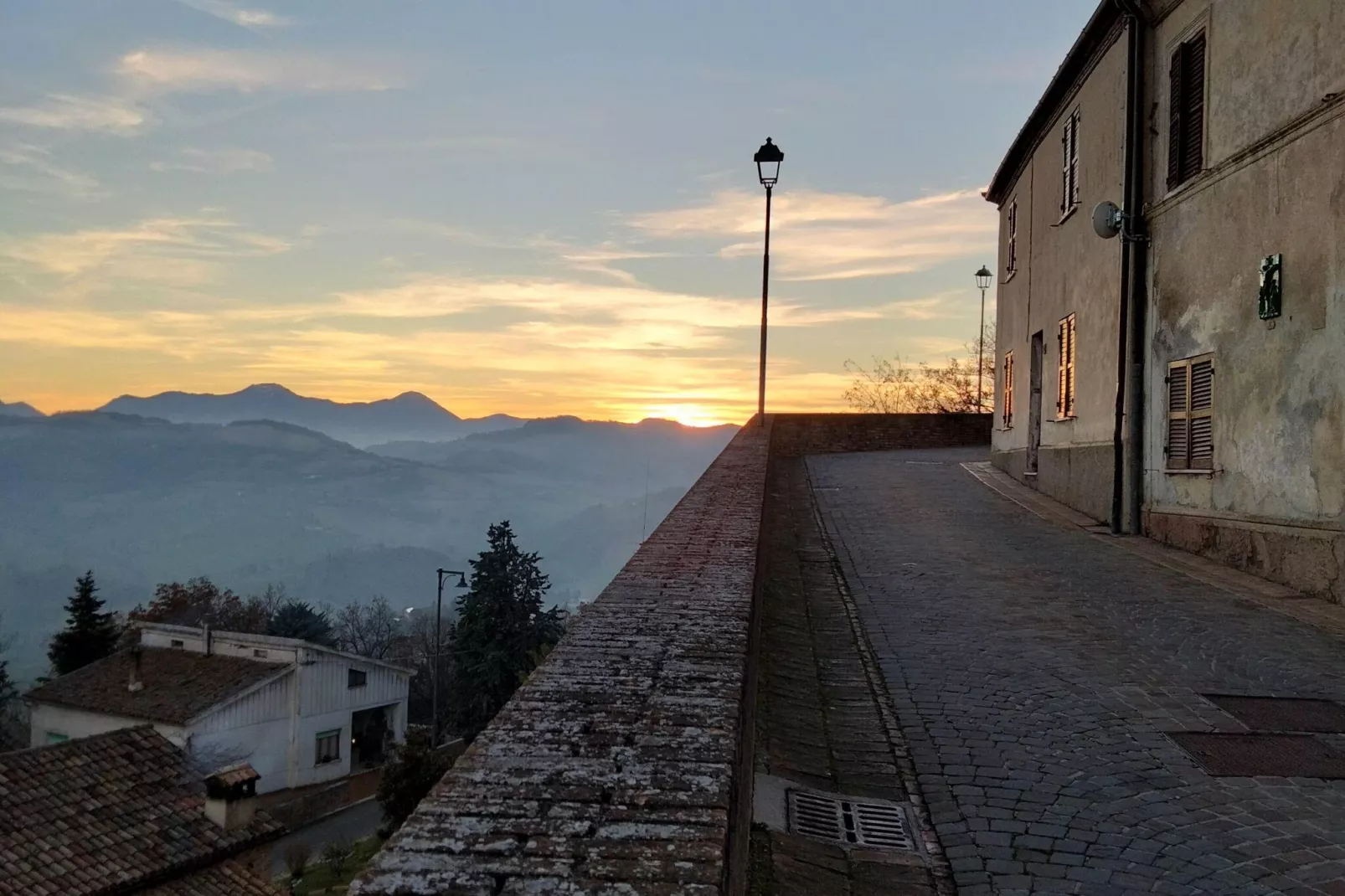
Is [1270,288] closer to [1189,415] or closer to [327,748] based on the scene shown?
[1189,415]

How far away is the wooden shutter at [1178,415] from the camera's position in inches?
474

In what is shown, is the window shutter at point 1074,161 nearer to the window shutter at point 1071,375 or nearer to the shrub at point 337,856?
the window shutter at point 1071,375

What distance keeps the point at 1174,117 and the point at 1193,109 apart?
456 mm

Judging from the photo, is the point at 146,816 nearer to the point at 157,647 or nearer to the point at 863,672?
the point at 863,672

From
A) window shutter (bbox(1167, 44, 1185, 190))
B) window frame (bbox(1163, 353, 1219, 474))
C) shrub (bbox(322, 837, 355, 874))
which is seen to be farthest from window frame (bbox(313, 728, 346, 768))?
window shutter (bbox(1167, 44, 1185, 190))

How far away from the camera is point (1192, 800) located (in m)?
4.51

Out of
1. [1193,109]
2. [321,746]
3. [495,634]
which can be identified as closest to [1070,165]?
[1193,109]

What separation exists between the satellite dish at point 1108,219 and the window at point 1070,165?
2603mm

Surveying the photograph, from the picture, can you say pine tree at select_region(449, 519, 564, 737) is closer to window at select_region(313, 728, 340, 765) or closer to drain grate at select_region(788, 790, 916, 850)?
window at select_region(313, 728, 340, 765)

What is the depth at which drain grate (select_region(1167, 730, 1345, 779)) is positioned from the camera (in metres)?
4.93

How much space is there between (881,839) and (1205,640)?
4825 millimetres

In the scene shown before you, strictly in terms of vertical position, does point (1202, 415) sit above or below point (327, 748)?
above

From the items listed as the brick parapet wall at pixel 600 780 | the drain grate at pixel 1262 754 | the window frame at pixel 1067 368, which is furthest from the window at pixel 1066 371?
the brick parapet wall at pixel 600 780

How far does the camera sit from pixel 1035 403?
1916 cm
